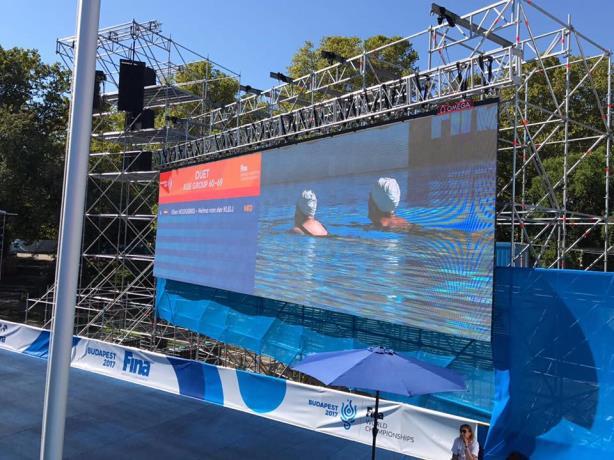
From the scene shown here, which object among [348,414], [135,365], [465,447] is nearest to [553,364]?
[465,447]

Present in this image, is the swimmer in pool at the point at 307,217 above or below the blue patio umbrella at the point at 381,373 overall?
above

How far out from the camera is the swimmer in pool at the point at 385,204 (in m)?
9.32

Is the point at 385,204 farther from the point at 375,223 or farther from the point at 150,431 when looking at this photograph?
the point at 150,431

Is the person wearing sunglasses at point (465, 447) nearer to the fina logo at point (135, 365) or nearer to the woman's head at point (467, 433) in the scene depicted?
the woman's head at point (467, 433)

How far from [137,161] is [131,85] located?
9.11 feet

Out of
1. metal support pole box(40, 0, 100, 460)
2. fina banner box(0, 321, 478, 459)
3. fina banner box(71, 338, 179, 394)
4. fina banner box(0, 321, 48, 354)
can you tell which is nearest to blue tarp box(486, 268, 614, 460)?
fina banner box(0, 321, 478, 459)

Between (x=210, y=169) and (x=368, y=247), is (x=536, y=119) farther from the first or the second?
(x=368, y=247)

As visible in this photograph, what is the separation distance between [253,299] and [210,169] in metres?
4.27

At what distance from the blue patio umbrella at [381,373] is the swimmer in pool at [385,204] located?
130 inches

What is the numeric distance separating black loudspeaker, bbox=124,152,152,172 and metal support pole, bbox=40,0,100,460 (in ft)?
51.7

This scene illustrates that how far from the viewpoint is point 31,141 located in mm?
27062

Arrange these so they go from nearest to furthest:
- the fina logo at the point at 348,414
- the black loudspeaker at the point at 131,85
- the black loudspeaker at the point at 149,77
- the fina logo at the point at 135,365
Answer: the fina logo at the point at 348,414
the fina logo at the point at 135,365
the black loudspeaker at the point at 131,85
the black loudspeaker at the point at 149,77

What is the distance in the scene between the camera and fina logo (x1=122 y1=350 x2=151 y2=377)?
12.1 metres

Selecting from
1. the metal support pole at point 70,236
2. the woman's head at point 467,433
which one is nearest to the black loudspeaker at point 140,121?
the metal support pole at point 70,236
